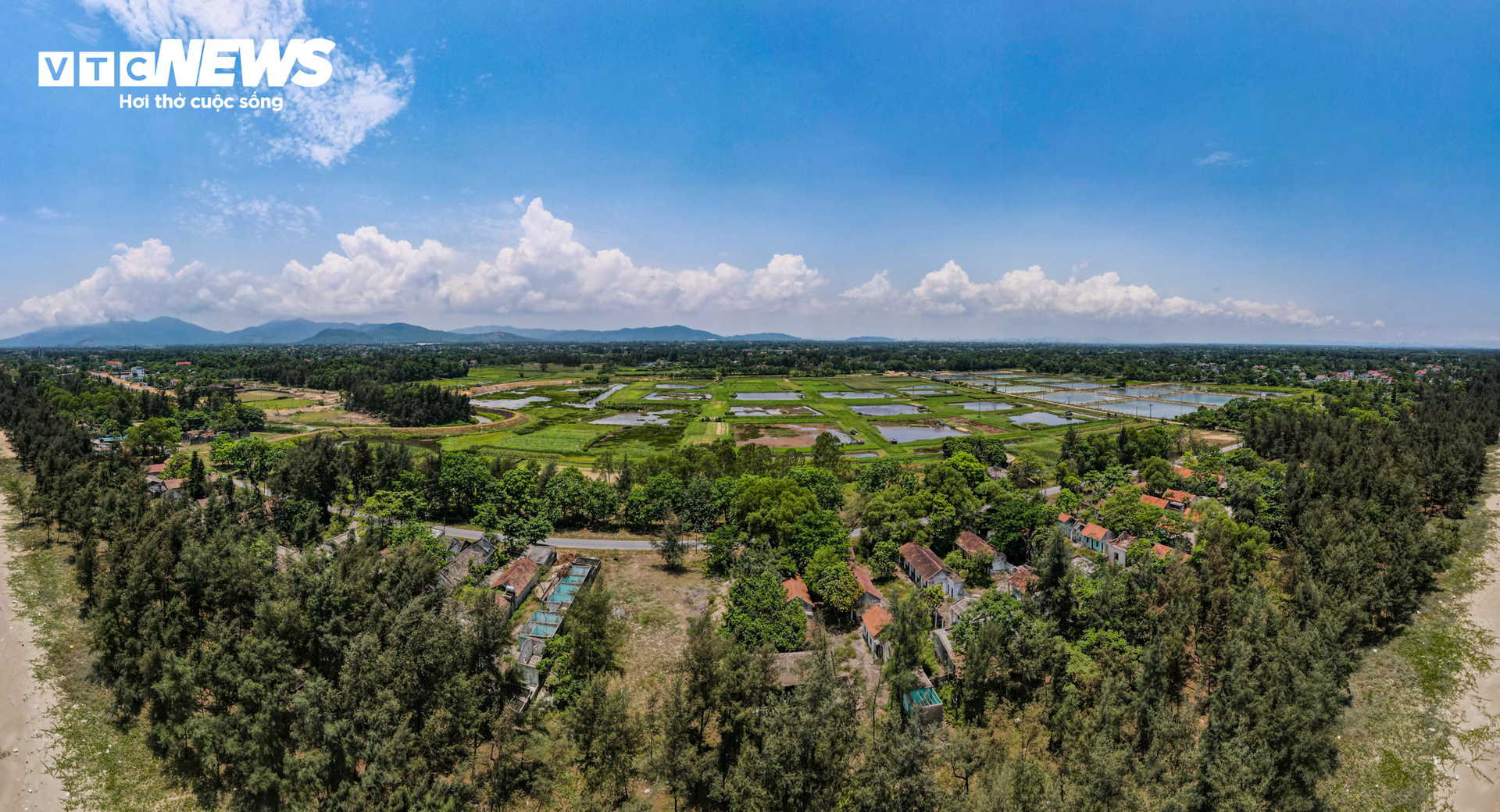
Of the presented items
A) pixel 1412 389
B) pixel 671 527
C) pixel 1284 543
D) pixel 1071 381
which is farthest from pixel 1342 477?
pixel 1071 381

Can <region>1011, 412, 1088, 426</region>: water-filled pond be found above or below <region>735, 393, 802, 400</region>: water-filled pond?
below

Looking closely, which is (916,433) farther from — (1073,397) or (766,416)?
(1073,397)

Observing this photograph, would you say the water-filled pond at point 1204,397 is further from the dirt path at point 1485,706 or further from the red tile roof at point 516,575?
the red tile roof at point 516,575

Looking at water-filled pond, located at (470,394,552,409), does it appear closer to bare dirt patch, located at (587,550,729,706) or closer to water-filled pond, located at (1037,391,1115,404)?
bare dirt patch, located at (587,550,729,706)

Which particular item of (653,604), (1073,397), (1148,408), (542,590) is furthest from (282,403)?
(1148,408)

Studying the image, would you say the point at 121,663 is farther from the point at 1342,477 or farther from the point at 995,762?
the point at 1342,477

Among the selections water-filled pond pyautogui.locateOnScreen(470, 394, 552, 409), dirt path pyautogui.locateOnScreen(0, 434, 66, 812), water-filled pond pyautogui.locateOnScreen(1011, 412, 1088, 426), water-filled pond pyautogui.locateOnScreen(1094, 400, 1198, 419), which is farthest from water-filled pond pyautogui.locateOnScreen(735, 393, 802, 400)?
dirt path pyautogui.locateOnScreen(0, 434, 66, 812)
